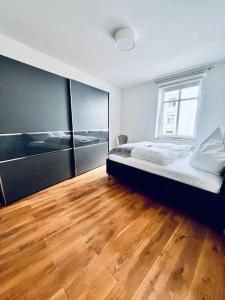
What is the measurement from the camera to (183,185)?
1659mm

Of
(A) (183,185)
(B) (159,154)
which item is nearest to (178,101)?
(B) (159,154)

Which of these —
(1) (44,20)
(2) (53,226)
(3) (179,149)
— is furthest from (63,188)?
(1) (44,20)

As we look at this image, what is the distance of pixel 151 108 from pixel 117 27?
228 centimetres

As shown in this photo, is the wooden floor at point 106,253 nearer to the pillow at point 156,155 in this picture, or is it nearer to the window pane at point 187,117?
the pillow at point 156,155

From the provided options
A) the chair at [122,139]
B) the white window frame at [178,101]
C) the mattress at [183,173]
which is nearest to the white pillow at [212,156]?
the mattress at [183,173]


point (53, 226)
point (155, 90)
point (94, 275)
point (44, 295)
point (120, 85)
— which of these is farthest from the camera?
point (120, 85)

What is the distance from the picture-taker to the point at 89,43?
1.96 meters

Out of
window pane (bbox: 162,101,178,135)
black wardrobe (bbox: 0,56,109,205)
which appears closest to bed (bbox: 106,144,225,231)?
black wardrobe (bbox: 0,56,109,205)

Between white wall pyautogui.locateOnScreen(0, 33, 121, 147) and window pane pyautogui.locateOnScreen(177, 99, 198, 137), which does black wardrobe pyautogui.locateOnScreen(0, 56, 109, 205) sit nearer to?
white wall pyautogui.locateOnScreen(0, 33, 121, 147)

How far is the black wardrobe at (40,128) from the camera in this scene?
1.75 m

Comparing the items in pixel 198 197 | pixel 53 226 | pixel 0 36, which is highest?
pixel 0 36

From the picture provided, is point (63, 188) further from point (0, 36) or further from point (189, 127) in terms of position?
point (189, 127)

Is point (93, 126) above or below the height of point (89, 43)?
below

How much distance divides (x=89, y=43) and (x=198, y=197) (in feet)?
8.76
